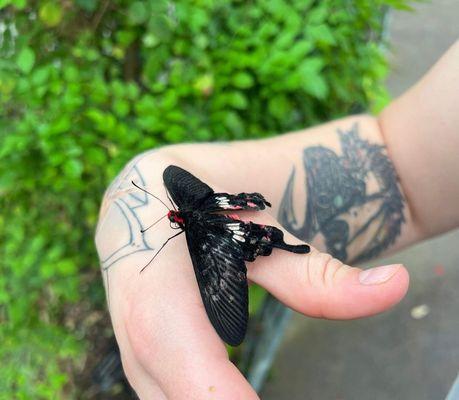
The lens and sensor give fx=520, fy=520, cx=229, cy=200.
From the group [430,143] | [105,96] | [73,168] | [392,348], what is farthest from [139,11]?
[392,348]

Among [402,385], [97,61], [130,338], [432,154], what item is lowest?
[402,385]

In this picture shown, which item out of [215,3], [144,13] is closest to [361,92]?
[215,3]

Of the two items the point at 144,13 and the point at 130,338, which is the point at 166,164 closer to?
the point at 130,338

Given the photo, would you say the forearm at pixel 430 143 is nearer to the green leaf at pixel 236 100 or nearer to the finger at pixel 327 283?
the green leaf at pixel 236 100

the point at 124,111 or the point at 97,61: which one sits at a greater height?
the point at 97,61

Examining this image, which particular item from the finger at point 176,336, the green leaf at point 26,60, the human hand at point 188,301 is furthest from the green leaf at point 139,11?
the finger at point 176,336

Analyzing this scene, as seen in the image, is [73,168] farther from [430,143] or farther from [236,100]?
[430,143]

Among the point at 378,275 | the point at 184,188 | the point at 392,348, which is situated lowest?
the point at 392,348
